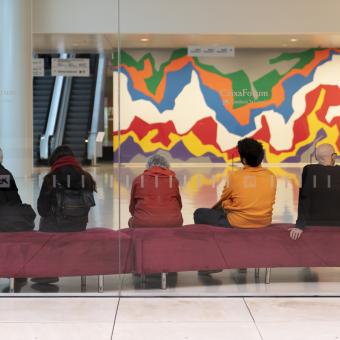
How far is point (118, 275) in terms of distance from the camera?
570 cm

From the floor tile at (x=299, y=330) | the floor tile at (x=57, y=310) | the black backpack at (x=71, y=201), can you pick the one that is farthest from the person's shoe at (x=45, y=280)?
the floor tile at (x=299, y=330)

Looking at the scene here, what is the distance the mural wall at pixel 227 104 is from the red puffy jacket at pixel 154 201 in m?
0.15

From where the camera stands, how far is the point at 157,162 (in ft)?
19.7

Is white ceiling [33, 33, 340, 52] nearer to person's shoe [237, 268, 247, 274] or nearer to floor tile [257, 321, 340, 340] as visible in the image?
person's shoe [237, 268, 247, 274]

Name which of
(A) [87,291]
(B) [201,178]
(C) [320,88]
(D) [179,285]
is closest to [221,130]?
(B) [201,178]

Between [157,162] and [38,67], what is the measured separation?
1193 mm

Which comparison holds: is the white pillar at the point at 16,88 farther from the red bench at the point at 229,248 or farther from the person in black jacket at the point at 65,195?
the red bench at the point at 229,248

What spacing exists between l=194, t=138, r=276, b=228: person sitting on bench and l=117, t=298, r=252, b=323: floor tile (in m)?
0.78

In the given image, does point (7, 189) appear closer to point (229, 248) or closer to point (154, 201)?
point (154, 201)

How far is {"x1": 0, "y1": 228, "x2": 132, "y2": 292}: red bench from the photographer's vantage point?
5.56 meters

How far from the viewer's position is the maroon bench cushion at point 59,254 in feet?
18.2

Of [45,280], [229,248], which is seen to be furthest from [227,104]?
[45,280]

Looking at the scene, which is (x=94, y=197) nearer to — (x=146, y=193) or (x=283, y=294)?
(x=146, y=193)

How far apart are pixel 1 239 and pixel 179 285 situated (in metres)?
1.37
